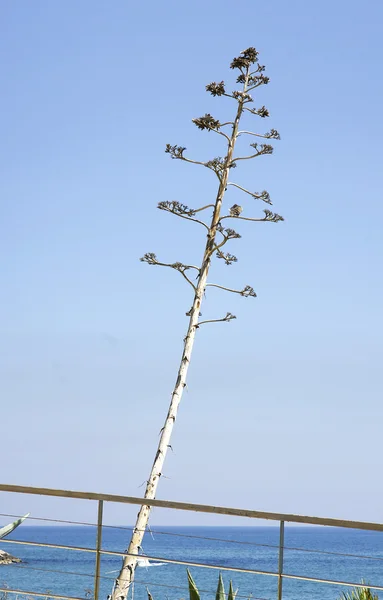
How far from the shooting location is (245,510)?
14.0 ft

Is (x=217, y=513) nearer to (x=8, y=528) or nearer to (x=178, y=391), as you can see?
(x=8, y=528)

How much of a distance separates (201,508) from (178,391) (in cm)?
577

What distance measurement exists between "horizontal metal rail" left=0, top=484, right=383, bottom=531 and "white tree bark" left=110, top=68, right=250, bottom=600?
419 cm

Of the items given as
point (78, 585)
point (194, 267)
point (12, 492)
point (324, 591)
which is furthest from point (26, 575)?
point (12, 492)

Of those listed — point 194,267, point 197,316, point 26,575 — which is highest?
point 26,575

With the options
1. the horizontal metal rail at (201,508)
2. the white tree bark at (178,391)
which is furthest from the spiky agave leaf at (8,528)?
the white tree bark at (178,391)

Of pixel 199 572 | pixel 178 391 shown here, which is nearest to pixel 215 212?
pixel 178 391

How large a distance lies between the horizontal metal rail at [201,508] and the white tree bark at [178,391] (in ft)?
13.8

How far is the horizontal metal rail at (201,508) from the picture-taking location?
4027mm

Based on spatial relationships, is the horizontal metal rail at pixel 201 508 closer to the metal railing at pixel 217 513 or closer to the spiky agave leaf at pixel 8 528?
the metal railing at pixel 217 513

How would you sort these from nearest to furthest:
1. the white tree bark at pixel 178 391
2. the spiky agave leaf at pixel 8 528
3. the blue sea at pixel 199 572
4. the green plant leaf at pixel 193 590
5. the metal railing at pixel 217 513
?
the metal railing at pixel 217 513 < the spiky agave leaf at pixel 8 528 < the green plant leaf at pixel 193 590 < the white tree bark at pixel 178 391 < the blue sea at pixel 199 572

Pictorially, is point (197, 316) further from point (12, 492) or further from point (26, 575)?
point (26, 575)

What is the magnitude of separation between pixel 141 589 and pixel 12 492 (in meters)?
33.8

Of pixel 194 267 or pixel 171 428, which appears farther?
pixel 194 267
